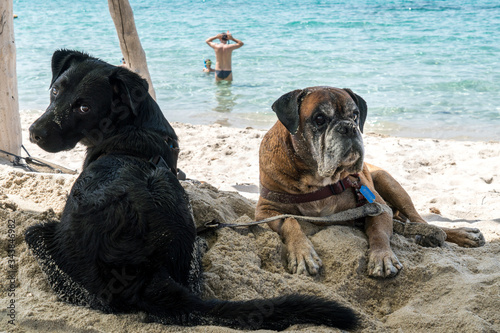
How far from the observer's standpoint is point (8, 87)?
5.52 m

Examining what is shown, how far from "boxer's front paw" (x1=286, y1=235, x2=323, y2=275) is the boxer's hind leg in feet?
4.02

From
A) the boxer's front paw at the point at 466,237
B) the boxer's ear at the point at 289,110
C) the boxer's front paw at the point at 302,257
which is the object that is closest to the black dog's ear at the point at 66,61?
the boxer's ear at the point at 289,110

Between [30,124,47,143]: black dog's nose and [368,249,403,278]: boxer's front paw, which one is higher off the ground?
[30,124,47,143]: black dog's nose

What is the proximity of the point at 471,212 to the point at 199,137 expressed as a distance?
5248 mm

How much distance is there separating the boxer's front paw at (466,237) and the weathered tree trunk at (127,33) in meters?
4.54

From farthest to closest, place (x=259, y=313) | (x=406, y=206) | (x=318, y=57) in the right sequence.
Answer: (x=318, y=57)
(x=406, y=206)
(x=259, y=313)

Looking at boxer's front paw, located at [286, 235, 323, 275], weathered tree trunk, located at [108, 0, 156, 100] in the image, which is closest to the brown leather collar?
boxer's front paw, located at [286, 235, 323, 275]

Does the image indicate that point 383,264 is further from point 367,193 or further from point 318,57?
point 318,57

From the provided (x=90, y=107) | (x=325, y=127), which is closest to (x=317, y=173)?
(x=325, y=127)

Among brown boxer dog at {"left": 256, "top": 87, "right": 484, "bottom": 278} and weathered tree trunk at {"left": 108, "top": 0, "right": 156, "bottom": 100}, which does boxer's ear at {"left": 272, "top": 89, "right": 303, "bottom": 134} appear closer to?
brown boxer dog at {"left": 256, "top": 87, "right": 484, "bottom": 278}

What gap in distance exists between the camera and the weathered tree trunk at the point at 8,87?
5375 mm

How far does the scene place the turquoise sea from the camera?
11.7m

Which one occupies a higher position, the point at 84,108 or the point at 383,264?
the point at 84,108

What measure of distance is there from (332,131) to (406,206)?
1.29m
